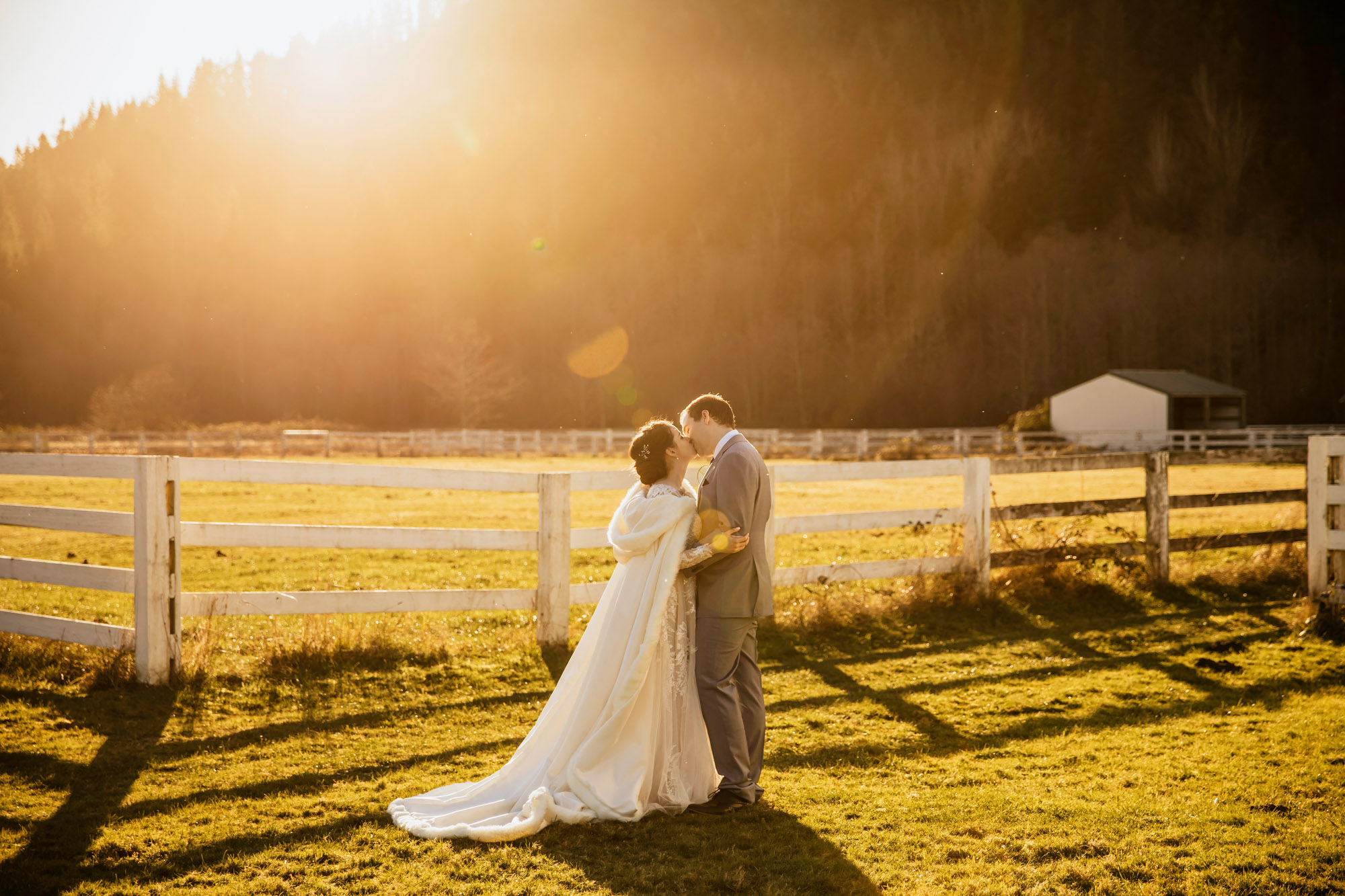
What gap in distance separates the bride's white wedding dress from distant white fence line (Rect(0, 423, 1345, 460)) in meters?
35.0

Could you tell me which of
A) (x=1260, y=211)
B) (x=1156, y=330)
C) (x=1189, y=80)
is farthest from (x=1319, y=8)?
(x=1156, y=330)

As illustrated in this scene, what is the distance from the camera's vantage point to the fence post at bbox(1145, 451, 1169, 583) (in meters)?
9.08

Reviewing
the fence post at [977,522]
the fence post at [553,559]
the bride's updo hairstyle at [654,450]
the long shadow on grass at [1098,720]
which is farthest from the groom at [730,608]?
the fence post at [977,522]

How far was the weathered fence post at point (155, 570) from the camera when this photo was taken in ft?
18.6

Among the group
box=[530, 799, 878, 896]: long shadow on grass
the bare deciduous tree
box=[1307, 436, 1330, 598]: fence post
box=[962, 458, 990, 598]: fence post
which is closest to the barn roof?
box=[1307, 436, 1330, 598]: fence post

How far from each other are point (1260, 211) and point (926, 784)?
112177 mm

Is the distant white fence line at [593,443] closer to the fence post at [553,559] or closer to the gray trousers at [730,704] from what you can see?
the fence post at [553,559]

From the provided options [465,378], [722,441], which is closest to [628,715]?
[722,441]

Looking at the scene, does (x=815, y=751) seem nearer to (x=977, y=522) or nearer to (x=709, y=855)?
(x=709, y=855)

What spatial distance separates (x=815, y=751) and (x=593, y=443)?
41.0 m

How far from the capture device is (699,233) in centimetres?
10600

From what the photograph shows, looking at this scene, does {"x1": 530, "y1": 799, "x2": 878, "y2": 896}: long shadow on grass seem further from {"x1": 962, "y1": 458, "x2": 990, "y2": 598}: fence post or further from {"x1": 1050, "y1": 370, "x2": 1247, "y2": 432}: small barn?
{"x1": 1050, "y1": 370, "x2": 1247, "y2": 432}: small barn

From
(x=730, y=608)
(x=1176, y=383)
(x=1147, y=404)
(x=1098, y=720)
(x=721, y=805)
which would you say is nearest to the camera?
(x=721, y=805)

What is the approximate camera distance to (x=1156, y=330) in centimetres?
8419
